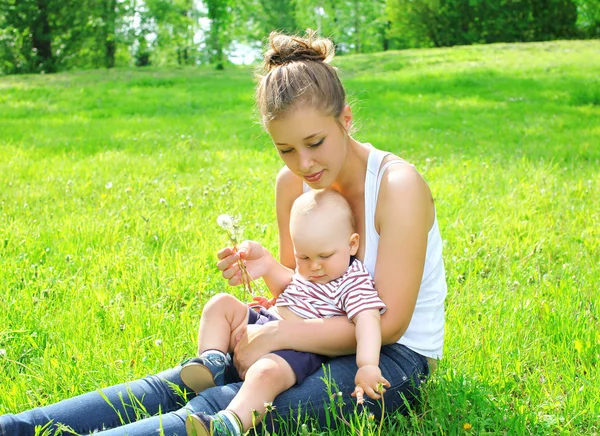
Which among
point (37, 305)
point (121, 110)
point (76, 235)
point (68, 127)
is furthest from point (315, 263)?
point (121, 110)

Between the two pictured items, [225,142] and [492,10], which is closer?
[225,142]

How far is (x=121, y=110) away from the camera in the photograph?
41.0ft

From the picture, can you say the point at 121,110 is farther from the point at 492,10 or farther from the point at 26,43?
the point at 492,10

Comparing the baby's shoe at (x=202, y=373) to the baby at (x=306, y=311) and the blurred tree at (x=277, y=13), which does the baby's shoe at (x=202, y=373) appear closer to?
the baby at (x=306, y=311)

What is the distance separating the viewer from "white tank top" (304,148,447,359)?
2.90m

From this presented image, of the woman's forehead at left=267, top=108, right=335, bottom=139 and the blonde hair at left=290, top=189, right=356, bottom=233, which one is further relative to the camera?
the blonde hair at left=290, top=189, right=356, bottom=233

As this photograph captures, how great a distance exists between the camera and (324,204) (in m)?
2.98

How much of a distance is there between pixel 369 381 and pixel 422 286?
657mm

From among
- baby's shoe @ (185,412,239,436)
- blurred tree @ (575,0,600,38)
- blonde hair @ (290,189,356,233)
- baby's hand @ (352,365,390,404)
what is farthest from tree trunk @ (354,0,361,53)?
baby's shoe @ (185,412,239,436)

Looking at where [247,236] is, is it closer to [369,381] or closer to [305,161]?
[305,161]

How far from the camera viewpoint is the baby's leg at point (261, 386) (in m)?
2.43

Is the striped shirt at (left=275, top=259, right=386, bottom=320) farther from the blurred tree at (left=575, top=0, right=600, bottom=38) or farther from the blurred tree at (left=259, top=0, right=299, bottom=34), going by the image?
the blurred tree at (left=259, top=0, right=299, bottom=34)

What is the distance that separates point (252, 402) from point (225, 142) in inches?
277

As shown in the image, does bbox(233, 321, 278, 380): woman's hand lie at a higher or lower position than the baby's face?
lower
